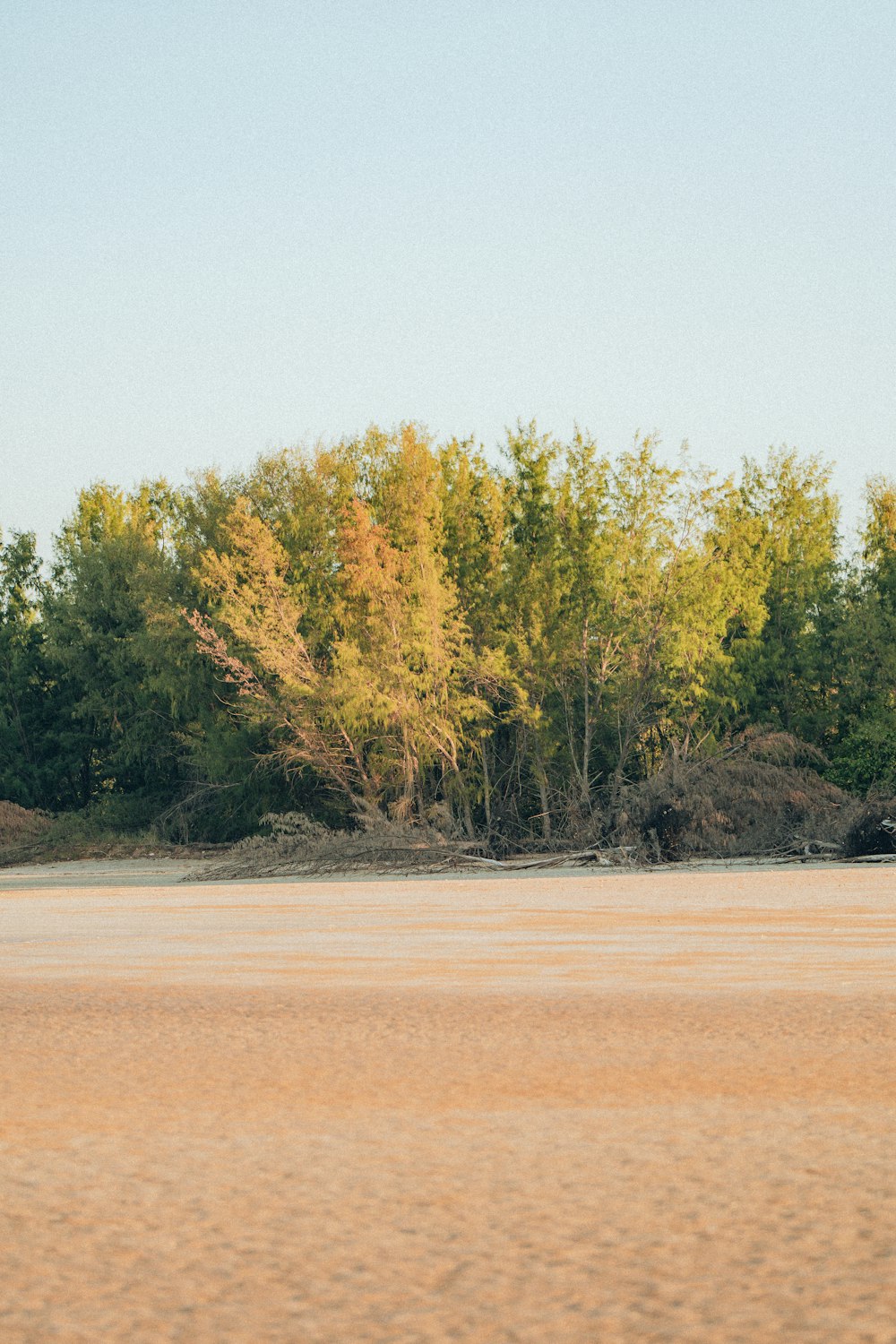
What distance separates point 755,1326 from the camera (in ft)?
10.3

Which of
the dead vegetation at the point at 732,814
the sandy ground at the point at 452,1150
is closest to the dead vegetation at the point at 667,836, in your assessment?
the dead vegetation at the point at 732,814

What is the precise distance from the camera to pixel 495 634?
3662 centimetres

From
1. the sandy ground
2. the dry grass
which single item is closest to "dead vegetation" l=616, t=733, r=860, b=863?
the dry grass

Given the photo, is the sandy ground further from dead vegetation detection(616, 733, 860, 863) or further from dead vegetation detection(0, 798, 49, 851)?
dead vegetation detection(0, 798, 49, 851)

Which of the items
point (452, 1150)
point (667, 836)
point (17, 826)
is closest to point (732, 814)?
point (667, 836)

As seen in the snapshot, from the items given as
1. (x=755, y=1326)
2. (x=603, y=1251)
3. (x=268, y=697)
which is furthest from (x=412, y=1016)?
(x=268, y=697)

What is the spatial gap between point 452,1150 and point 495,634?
1254 inches

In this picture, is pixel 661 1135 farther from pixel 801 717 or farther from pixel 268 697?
pixel 801 717

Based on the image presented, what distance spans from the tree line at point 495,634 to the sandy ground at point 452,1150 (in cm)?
2312

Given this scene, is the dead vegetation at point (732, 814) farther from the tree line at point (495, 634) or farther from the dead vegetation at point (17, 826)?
the dead vegetation at point (17, 826)

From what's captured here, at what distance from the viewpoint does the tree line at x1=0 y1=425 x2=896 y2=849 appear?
3506 cm

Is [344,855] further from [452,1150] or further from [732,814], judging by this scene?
[452,1150]

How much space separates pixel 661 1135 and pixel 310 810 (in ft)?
107

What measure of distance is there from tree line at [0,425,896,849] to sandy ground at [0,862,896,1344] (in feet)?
75.8
